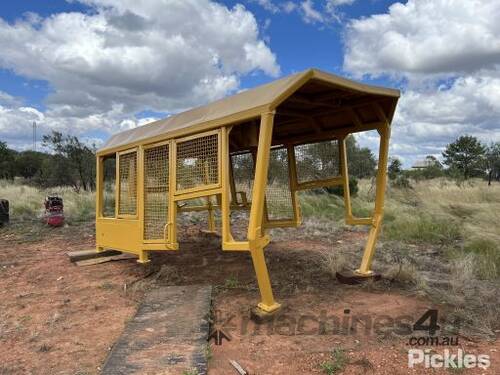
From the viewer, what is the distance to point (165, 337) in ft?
12.8

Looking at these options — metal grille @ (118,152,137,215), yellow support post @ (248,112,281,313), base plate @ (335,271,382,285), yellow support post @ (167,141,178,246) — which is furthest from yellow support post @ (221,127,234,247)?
metal grille @ (118,152,137,215)

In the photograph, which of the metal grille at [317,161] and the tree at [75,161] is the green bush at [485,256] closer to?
the metal grille at [317,161]

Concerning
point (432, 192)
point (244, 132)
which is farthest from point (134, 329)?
point (432, 192)

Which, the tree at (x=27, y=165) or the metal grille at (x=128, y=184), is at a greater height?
the tree at (x=27, y=165)

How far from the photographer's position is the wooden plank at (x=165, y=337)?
332 centimetres

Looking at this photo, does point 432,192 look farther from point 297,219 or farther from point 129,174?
point 129,174

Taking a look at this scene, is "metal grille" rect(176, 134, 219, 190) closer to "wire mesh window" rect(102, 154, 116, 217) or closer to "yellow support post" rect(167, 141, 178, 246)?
"yellow support post" rect(167, 141, 178, 246)

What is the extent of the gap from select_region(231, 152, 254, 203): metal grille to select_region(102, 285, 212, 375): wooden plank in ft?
8.65

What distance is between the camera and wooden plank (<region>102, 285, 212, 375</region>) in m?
3.32

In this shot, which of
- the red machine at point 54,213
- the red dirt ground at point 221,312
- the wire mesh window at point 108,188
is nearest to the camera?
the red dirt ground at point 221,312

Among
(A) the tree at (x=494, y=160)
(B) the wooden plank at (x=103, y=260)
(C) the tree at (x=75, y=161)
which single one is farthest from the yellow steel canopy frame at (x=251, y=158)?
(A) the tree at (x=494, y=160)

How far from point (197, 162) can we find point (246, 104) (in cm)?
111

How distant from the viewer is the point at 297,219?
6824 millimetres

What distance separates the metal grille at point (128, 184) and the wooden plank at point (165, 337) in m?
1.68
